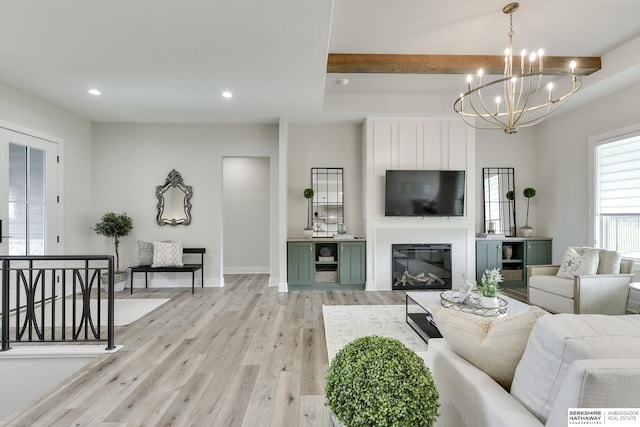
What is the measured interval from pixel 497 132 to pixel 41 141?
741 centimetres

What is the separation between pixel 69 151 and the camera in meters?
4.93

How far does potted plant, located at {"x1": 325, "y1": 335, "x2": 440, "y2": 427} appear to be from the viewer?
951 mm

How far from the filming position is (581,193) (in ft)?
16.0

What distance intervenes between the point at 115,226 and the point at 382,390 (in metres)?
5.42

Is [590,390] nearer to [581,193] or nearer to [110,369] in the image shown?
[110,369]

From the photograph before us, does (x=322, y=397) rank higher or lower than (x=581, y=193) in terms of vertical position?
lower

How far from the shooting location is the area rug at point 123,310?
3.70 m

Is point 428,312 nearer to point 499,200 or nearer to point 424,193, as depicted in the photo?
point 424,193

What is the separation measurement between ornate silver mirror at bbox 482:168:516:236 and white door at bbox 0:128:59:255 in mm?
7081

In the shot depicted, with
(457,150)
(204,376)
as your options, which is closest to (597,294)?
(457,150)

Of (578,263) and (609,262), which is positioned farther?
(578,263)

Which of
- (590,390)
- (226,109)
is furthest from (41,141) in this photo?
(590,390)

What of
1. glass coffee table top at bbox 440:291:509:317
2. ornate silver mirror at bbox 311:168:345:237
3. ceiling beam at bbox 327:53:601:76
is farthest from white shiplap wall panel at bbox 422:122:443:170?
glass coffee table top at bbox 440:291:509:317

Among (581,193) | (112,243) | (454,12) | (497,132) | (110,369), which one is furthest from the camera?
(497,132)
